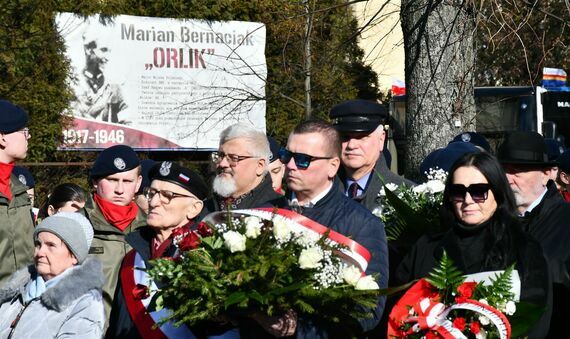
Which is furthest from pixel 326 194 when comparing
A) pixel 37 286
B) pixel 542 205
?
pixel 37 286

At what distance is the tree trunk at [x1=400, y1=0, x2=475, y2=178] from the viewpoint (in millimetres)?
8164

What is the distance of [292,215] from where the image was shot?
458 cm

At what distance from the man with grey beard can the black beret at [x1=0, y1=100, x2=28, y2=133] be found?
1588 millimetres

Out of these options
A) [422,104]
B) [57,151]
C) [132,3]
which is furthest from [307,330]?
[132,3]

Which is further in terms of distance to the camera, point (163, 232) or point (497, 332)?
point (163, 232)

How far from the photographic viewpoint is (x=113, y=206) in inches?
264

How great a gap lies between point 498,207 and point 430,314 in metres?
0.67

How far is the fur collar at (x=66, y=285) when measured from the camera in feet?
16.7

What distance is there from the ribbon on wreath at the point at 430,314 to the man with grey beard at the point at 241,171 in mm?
1455

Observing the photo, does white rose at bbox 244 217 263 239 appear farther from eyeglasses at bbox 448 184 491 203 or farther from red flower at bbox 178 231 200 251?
eyeglasses at bbox 448 184 491 203

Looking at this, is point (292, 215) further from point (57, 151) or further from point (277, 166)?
point (57, 151)

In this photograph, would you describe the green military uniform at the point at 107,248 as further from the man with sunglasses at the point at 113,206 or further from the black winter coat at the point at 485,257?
the black winter coat at the point at 485,257

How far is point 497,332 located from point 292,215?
1.01m

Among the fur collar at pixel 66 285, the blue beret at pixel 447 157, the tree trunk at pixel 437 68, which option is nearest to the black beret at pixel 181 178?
the fur collar at pixel 66 285
